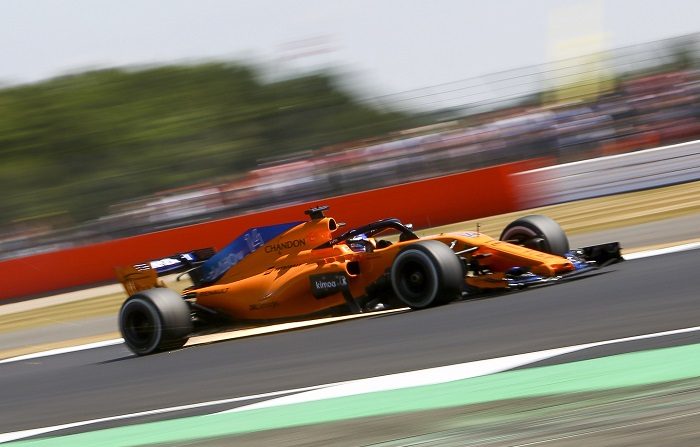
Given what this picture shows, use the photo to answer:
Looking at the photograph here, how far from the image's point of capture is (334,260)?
332 inches

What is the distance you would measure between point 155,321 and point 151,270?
2.26 feet

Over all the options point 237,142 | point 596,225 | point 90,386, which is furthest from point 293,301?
point 237,142

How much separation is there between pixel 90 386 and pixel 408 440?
4086 mm

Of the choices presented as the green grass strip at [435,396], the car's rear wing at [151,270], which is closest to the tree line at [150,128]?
the car's rear wing at [151,270]

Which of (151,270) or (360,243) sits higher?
(151,270)

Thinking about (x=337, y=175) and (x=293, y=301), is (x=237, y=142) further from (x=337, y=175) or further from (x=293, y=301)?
(x=293, y=301)

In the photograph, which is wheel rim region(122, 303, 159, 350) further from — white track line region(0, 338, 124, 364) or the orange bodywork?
white track line region(0, 338, 124, 364)

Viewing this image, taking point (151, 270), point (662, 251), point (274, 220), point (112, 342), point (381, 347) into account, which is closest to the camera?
point (381, 347)

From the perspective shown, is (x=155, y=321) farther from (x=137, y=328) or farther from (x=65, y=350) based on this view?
(x=65, y=350)

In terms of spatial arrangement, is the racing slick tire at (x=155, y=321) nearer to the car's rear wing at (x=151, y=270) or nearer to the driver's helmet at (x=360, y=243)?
the car's rear wing at (x=151, y=270)

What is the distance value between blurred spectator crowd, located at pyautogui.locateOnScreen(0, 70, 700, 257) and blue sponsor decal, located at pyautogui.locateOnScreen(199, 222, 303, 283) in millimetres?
7047

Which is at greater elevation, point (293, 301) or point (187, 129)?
point (187, 129)

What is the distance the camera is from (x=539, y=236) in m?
8.54

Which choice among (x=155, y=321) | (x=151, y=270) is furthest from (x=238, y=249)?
(x=155, y=321)
